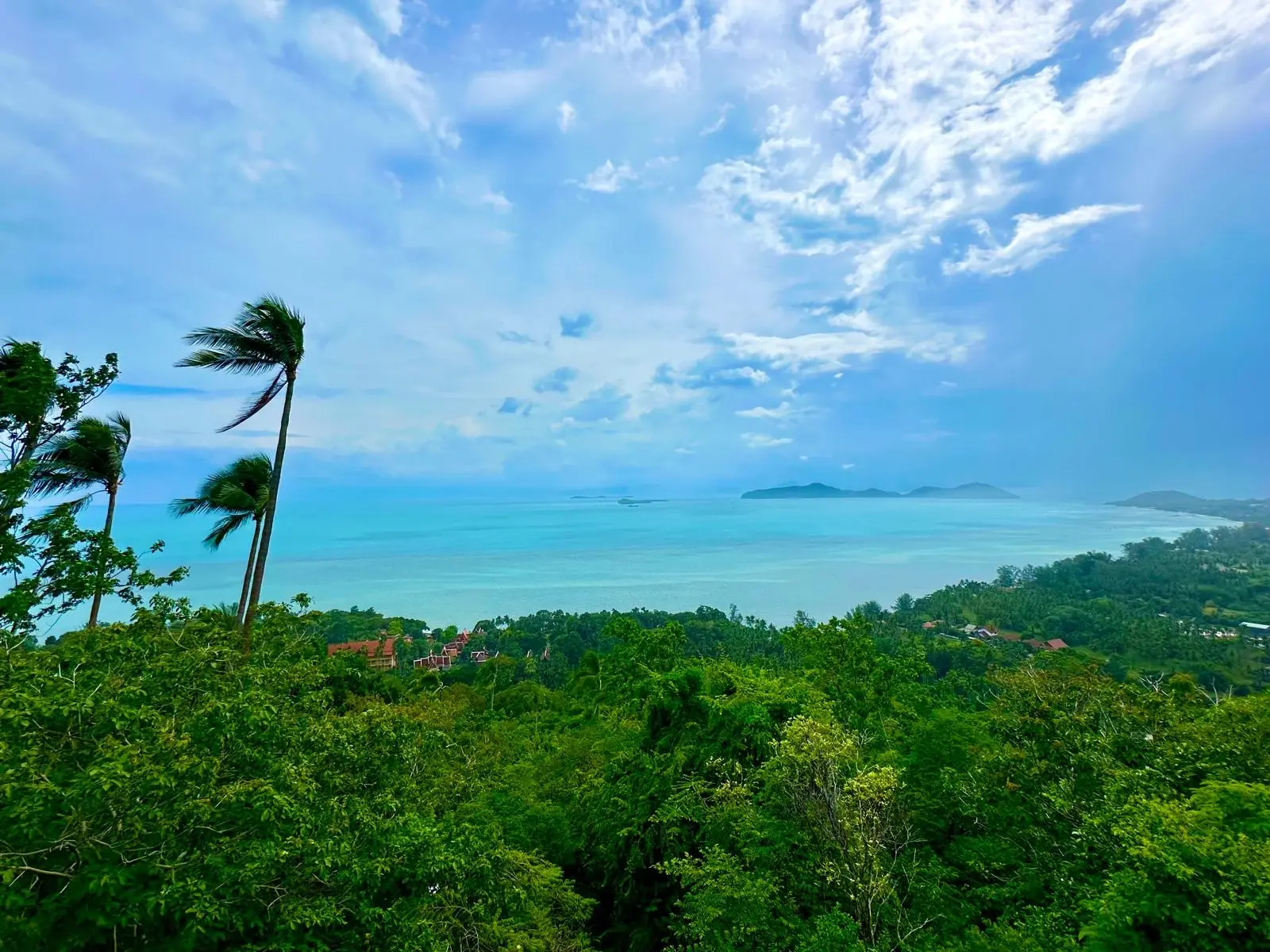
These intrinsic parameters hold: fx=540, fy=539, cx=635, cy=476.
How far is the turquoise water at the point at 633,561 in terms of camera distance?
57.1 meters

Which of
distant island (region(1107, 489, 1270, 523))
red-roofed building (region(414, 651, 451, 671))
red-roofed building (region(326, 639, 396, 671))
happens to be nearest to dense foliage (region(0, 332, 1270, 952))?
red-roofed building (region(326, 639, 396, 671))

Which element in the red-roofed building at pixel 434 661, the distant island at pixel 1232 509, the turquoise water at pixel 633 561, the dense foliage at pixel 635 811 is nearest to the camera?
the dense foliage at pixel 635 811

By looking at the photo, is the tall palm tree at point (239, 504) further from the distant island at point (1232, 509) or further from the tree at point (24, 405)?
the distant island at point (1232, 509)

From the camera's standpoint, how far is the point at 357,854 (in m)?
3.71

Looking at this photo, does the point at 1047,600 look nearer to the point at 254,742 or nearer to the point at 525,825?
the point at 525,825

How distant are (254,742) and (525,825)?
18.3ft

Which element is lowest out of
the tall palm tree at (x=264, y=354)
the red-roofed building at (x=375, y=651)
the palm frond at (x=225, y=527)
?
the red-roofed building at (x=375, y=651)

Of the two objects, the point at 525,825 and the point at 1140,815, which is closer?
the point at 1140,815

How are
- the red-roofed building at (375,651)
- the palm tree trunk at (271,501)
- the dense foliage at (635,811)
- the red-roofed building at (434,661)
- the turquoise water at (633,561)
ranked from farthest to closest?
1. the turquoise water at (633,561)
2. the red-roofed building at (434,661)
3. the red-roofed building at (375,651)
4. the palm tree trunk at (271,501)
5. the dense foliage at (635,811)

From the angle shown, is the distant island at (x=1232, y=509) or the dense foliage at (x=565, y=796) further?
the distant island at (x=1232, y=509)

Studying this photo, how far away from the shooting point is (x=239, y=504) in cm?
865

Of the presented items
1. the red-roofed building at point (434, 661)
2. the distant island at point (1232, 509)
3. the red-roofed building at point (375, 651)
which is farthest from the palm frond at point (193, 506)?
the distant island at point (1232, 509)

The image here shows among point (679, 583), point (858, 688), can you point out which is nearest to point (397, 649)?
point (858, 688)

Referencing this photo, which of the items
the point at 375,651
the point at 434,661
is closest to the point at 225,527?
the point at 375,651
